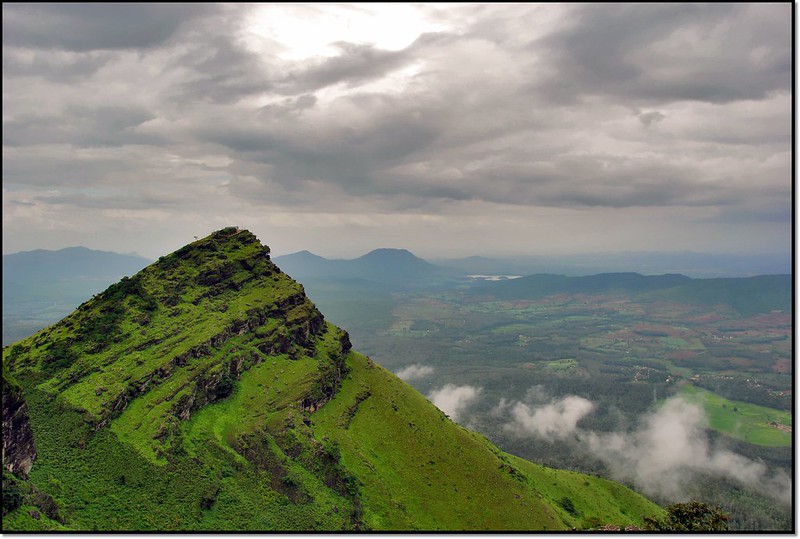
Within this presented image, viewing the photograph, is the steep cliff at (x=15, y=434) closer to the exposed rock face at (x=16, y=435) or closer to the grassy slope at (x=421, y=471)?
the exposed rock face at (x=16, y=435)

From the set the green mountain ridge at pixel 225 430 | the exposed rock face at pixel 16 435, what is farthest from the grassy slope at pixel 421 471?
the exposed rock face at pixel 16 435

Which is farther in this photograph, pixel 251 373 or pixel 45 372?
pixel 251 373

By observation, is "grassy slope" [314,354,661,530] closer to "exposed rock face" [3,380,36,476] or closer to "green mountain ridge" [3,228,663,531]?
"green mountain ridge" [3,228,663,531]

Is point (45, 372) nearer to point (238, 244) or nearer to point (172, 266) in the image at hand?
point (172, 266)

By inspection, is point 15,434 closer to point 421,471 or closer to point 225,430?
point 225,430

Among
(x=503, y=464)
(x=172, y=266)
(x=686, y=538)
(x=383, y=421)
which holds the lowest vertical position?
(x=503, y=464)

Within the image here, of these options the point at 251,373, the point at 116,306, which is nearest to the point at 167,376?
the point at 251,373
